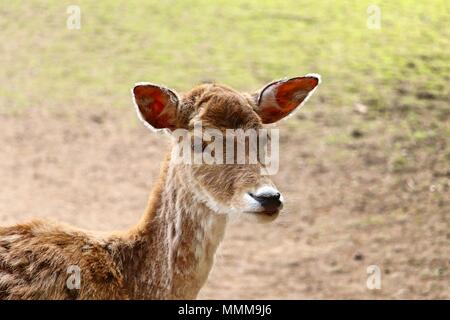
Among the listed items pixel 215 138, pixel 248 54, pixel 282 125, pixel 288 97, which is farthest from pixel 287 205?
pixel 215 138

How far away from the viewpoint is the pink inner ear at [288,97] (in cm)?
634

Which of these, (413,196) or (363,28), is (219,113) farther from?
(363,28)

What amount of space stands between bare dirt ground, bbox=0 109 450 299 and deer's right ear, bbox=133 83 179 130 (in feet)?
10.9

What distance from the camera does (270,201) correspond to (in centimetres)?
557

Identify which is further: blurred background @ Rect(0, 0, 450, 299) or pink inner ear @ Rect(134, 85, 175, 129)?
blurred background @ Rect(0, 0, 450, 299)

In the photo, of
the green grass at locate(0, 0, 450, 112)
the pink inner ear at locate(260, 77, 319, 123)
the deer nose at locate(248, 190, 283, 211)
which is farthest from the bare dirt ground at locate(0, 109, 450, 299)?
the deer nose at locate(248, 190, 283, 211)

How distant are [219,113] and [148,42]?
862 cm

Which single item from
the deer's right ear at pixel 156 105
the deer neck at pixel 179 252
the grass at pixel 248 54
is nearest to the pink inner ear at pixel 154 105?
the deer's right ear at pixel 156 105

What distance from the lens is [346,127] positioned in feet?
39.9

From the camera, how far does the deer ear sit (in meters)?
6.27

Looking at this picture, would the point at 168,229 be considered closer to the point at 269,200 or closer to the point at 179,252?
the point at 179,252

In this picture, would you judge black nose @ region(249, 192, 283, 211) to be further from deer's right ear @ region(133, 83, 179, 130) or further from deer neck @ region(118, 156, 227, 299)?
deer's right ear @ region(133, 83, 179, 130)

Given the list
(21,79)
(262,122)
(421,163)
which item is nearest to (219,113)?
(262,122)

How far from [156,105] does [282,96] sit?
0.82 meters
